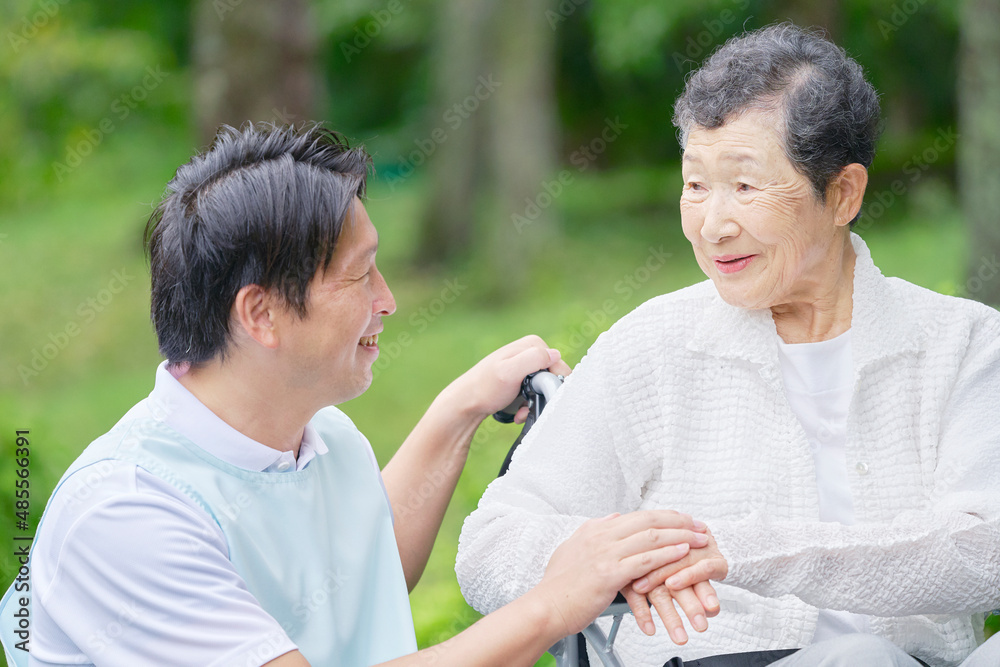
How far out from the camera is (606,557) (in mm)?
1911

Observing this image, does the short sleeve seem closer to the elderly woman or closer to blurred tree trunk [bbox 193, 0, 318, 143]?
the elderly woman

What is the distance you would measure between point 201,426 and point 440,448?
755 millimetres

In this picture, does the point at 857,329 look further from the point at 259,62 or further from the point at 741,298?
the point at 259,62

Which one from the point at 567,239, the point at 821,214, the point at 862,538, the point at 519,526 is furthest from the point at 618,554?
the point at 567,239

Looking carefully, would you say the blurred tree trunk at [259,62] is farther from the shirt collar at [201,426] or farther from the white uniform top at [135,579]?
the white uniform top at [135,579]

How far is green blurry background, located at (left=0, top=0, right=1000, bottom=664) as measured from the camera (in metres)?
6.57

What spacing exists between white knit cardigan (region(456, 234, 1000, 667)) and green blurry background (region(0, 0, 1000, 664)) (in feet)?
3.48

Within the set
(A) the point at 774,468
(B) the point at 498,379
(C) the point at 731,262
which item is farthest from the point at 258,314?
(A) the point at 774,468

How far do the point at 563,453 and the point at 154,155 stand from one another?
1426 centimetres

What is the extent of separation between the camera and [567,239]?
1160 centimetres

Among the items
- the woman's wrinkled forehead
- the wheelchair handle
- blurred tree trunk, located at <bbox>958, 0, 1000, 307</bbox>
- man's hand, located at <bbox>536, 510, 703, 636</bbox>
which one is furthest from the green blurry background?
man's hand, located at <bbox>536, 510, 703, 636</bbox>

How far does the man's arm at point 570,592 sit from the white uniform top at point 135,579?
0.10 meters

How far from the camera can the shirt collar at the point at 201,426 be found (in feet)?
6.21

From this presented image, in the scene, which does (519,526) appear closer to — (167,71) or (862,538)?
(862,538)
